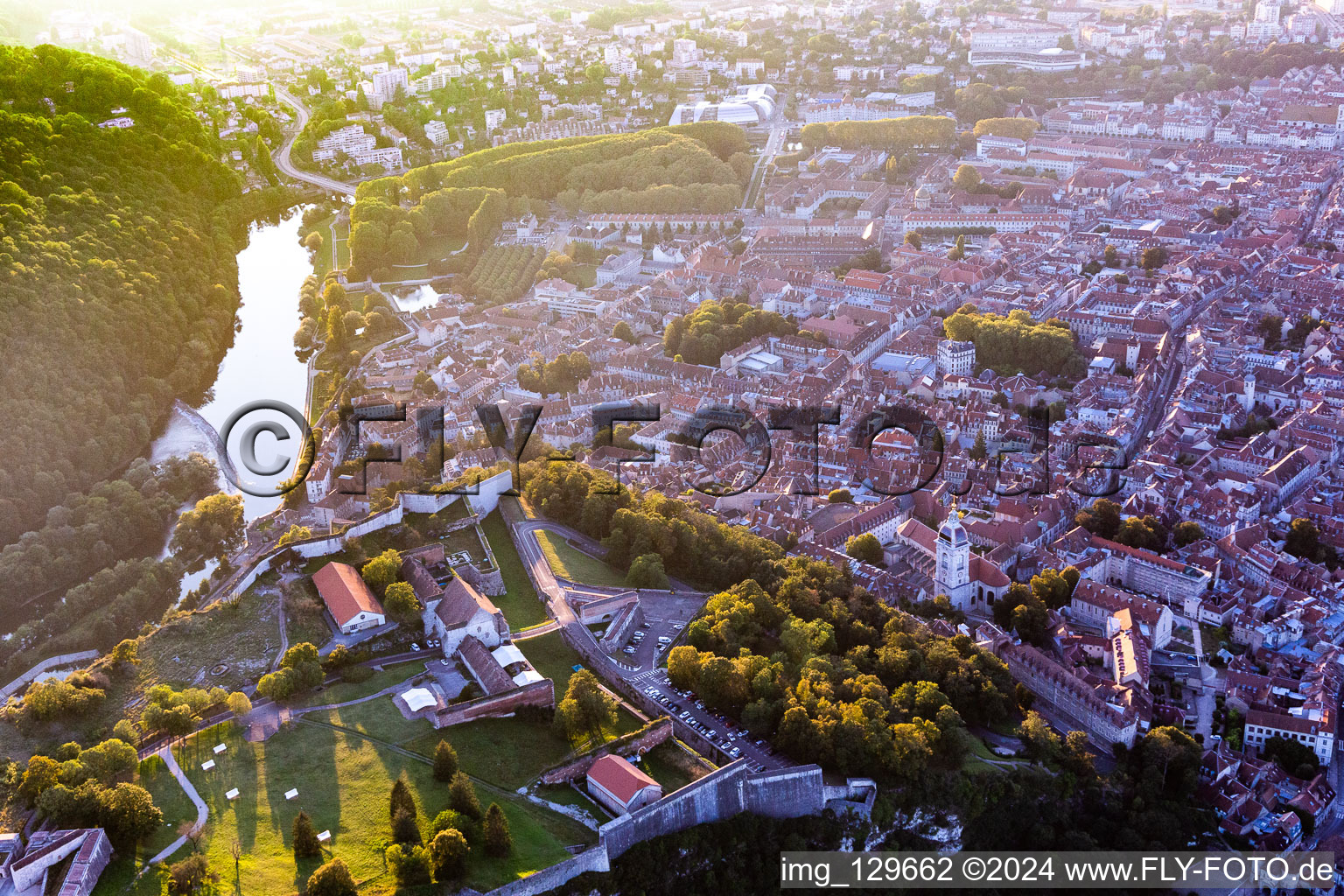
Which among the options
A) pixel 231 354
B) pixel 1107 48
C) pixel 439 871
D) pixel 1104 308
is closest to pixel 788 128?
pixel 1107 48

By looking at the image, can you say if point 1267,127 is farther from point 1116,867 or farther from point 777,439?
Answer: point 1116,867

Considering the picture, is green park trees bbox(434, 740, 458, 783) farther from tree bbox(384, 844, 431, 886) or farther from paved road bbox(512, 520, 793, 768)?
paved road bbox(512, 520, 793, 768)

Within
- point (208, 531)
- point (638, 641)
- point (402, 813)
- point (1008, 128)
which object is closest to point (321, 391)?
point (208, 531)

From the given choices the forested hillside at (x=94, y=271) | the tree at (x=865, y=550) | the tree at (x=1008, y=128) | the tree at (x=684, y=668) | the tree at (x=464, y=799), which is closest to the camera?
the tree at (x=464, y=799)

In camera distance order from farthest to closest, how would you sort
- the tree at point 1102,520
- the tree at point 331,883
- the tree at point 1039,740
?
the tree at point 1102,520, the tree at point 1039,740, the tree at point 331,883

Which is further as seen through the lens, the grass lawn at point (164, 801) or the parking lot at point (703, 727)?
the parking lot at point (703, 727)

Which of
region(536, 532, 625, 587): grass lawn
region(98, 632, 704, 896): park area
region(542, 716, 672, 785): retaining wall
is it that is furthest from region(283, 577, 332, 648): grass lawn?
region(542, 716, 672, 785): retaining wall

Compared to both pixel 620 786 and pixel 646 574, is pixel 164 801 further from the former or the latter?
pixel 646 574

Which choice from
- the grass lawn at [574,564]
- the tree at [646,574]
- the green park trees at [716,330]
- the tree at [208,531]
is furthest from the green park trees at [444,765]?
the green park trees at [716,330]

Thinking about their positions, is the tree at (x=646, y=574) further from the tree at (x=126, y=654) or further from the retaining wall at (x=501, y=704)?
the tree at (x=126, y=654)

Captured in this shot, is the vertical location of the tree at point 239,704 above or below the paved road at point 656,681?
above
